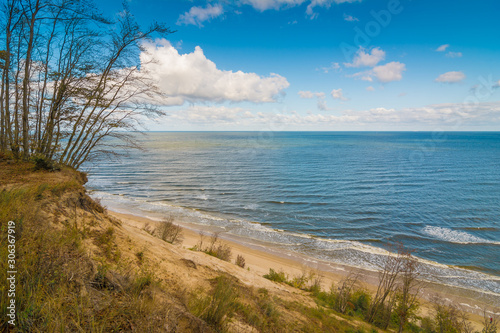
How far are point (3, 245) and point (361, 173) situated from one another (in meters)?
51.4

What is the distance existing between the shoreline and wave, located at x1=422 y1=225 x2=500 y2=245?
7.18 m

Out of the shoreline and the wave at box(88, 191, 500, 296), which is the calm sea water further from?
the shoreline

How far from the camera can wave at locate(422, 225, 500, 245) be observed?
2086 cm

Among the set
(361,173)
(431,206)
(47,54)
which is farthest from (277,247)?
(361,173)

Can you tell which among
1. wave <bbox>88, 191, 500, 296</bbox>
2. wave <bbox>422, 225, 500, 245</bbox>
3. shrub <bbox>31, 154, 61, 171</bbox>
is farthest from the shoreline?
wave <bbox>422, 225, 500, 245</bbox>

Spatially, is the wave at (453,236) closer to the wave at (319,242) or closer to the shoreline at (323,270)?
the wave at (319,242)

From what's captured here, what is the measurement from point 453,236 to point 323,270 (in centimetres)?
1463

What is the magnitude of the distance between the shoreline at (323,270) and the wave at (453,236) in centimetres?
718

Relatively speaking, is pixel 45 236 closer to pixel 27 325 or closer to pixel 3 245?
pixel 3 245

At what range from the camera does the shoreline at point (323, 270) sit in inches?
560

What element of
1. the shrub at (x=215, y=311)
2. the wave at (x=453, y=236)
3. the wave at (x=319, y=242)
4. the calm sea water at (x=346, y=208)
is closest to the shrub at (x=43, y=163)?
the shrub at (x=215, y=311)

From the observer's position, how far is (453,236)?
2177cm

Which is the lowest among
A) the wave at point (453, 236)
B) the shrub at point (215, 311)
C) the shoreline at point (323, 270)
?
the shoreline at point (323, 270)

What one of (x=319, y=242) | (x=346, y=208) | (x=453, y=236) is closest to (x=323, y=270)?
(x=319, y=242)
